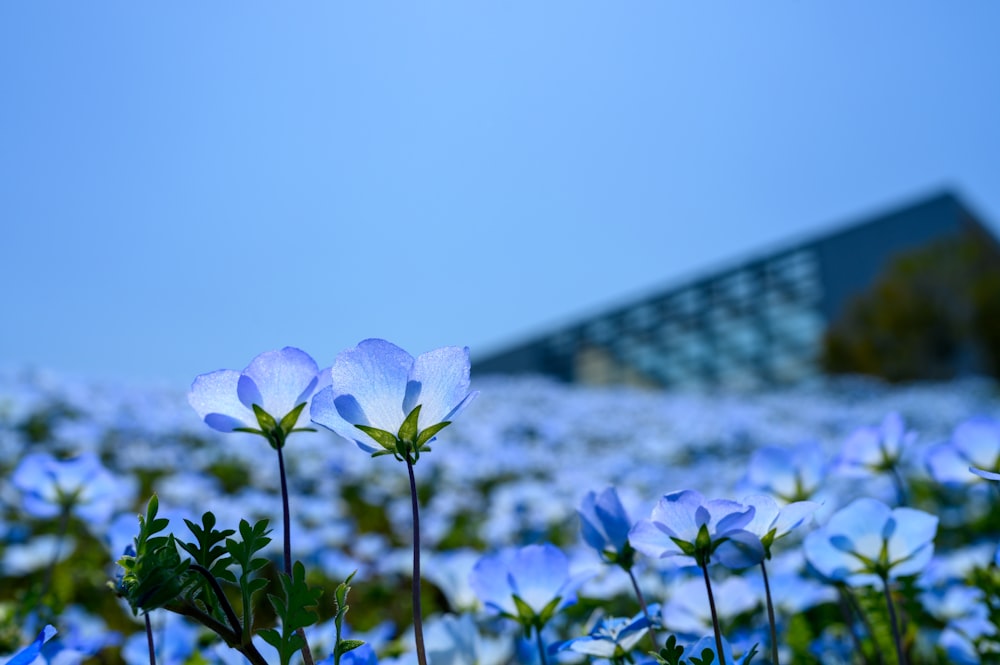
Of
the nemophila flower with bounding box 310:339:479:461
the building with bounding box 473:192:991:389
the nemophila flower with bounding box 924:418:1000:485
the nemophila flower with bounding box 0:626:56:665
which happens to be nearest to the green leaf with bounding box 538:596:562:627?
the nemophila flower with bounding box 310:339:479:461

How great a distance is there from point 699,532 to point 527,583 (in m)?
0.21

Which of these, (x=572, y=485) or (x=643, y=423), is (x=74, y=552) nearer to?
(x=572, y=485)

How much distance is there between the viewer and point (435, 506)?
372cm

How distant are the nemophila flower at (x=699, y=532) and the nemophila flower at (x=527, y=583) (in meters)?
0.14

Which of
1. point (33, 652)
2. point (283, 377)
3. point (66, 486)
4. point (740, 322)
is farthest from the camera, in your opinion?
point (740, 322)

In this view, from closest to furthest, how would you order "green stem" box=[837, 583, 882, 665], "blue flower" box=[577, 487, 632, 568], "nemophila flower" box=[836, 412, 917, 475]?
1. "blue flower" box=[577, 487, 632, 568]
2. "green stem" box=[837, 583, 882, 665]
3. "nemophila flower" box=[836, 412, 917, 475]

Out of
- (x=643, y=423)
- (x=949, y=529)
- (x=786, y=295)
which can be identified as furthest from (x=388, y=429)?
(x=786, y=295)

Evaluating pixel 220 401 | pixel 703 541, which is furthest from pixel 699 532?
pixel 220 401

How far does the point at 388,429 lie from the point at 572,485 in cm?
278

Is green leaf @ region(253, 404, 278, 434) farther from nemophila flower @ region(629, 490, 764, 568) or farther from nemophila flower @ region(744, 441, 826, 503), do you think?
nemophila flower @ region(744, 441, 826, 503)

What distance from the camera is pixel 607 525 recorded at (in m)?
0.75

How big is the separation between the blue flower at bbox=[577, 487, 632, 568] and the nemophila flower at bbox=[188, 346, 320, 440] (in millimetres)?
279

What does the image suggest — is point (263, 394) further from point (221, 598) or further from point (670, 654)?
point (670, 654)

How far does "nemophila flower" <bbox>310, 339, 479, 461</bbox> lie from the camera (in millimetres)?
570
